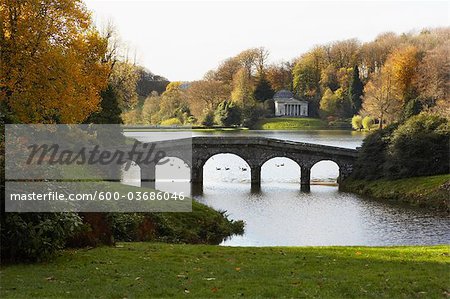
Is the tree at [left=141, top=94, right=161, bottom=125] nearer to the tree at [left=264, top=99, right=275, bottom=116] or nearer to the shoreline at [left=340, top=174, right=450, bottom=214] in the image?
the tree at [left=264, top=99, right=275, bottom=116]

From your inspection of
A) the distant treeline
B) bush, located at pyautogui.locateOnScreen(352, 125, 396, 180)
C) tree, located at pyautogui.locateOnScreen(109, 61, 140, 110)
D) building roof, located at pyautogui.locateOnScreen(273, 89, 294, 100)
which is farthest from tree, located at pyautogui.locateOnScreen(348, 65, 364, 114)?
bush, located at pyautogui.locateOnScreen(352, 125, 396, 180)

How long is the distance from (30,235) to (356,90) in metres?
114

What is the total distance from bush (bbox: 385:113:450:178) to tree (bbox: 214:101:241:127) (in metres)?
67.0

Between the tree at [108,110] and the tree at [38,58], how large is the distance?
2202 centimetres

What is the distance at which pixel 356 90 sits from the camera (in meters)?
123

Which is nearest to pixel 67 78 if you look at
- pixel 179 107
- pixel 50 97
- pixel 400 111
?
pixel 50 97

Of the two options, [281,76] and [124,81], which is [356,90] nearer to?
[281,76]

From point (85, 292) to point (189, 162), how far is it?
45027mm

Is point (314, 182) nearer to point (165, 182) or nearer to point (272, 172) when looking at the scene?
point (272, 172)

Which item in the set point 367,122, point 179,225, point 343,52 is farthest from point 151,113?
point 179,225

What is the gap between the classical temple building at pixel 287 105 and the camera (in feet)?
435

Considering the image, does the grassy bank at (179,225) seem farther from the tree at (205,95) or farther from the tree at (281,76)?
the tree at (281,76)

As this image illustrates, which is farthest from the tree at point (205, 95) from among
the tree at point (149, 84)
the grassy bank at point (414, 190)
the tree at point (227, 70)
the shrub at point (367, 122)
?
the grassy bank at point (414, 190)

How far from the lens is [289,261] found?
53.4 ft
